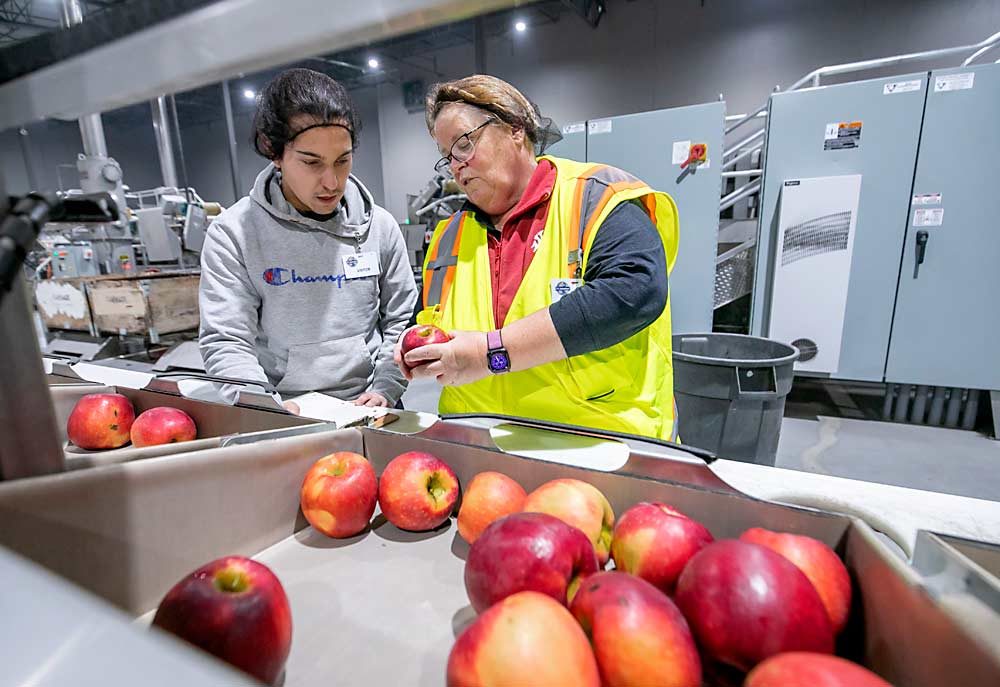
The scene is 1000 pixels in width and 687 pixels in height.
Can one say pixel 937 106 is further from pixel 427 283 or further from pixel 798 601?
pixel 798 601

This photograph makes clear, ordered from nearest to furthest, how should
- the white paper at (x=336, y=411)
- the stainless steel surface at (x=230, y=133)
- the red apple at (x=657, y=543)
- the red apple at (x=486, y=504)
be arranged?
the red apple at (x=657, y=543)
the red apple at (x=486, y=504)
the white paper at (x=336, y=411)
the stainless steel surface at (x=230, y=133)

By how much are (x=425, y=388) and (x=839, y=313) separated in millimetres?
3577

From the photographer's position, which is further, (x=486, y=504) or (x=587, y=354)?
(x=587, y=354)

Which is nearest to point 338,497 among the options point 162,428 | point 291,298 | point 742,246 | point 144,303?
point 162,428

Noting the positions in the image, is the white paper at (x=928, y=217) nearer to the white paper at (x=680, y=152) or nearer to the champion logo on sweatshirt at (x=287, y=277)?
the white paper at (x=680, y=152)

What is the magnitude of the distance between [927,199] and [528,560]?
4.09 meters

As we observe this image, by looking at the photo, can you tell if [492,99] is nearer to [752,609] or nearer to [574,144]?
[752,609]

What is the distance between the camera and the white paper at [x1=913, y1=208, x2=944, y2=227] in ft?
10.5

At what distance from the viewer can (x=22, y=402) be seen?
1.36 ft

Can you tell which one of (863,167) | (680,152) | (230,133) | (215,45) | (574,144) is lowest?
(215,45)

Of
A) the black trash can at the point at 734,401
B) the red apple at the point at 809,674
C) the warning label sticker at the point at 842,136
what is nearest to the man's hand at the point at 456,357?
the red apple at the point at 809,674

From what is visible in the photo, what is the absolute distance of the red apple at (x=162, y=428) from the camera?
1.02 meters

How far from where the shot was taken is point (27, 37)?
35 cm

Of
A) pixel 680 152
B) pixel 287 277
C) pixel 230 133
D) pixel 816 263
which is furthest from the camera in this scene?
pixel 230 133
